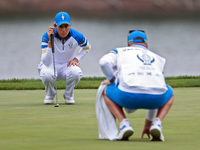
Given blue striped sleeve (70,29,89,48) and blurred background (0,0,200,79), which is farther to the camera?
blurred background (0,0,200,79)

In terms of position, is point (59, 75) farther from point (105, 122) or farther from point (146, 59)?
point (146, 59)

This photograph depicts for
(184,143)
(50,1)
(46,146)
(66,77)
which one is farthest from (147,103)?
(50,1)

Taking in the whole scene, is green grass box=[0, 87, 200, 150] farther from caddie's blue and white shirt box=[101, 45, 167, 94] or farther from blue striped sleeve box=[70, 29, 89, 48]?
blue striped sleeve box=[70, 29, 89, 48]

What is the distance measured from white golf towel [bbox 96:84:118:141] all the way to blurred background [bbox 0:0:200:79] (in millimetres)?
12610

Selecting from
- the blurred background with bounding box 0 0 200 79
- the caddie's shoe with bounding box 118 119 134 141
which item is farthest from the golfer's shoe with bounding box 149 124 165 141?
the blurred background with bounding box 0 0 200 79

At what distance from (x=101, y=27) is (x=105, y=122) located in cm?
1347

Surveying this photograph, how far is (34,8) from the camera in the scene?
16.3 meters

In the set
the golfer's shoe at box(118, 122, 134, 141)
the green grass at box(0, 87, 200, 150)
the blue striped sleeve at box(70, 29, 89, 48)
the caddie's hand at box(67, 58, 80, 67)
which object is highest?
Result: the blue striped sleeve at box(70, 29, 89, 48)

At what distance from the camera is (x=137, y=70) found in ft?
11.8

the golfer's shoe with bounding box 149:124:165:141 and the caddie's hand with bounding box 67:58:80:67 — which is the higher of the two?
the caddie's hand with bounding box 67:58:80:67

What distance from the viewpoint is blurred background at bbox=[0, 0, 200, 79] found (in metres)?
16.5

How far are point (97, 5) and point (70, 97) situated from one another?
29.8 feet

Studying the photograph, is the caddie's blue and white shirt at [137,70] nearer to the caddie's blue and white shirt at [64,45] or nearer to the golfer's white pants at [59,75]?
the caddie's blue and white shirt at [64,45]

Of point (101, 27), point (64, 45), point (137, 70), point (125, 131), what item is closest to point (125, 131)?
point (125, 131)
